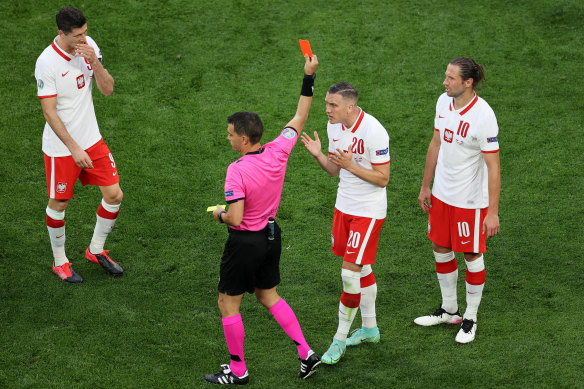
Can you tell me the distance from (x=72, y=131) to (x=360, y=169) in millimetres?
2646

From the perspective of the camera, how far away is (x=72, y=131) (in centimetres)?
620

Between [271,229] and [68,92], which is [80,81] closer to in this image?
[68,92]

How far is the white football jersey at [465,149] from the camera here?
5.11 m

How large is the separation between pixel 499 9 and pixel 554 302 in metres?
6.25

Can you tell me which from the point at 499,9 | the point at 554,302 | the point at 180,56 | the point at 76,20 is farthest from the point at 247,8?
the point at 554,302

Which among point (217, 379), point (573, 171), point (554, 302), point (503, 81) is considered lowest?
point (217, 379)

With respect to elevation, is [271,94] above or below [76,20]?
below

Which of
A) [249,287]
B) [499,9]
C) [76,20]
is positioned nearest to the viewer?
[249,287]

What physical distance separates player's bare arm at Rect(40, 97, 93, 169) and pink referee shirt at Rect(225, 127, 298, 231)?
71.9 inches

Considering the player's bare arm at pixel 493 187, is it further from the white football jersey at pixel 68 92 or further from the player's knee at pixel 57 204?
the player's knee at pixel 57 204

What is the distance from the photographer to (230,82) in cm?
969

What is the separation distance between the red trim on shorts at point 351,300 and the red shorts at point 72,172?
2.42 meters

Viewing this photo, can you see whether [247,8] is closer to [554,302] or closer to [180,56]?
[180,56]

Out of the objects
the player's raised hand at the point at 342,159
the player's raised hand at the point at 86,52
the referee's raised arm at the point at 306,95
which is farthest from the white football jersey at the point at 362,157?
the player's raised hand at the point at 86,52
